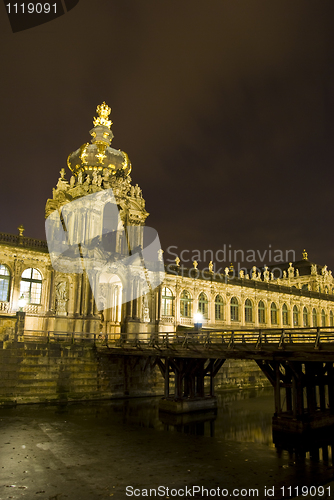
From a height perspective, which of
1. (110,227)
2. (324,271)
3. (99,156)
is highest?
(99,156)

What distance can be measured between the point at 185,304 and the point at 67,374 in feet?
71.3

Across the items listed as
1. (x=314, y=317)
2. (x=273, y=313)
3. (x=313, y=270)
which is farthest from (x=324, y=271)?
(x=273, y=313)

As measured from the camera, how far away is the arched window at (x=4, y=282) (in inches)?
1370

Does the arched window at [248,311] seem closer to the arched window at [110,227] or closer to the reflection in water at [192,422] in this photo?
the arched window at [110,227]

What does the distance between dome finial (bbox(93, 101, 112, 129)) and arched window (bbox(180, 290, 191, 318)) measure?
74.2 feet

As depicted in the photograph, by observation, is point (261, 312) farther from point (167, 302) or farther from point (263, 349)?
point (263, 349)

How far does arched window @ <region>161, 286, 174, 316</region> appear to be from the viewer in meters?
47.2

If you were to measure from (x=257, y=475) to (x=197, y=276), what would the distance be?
3694cm

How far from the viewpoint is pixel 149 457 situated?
16641 mm

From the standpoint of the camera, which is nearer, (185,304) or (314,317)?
(185,304)

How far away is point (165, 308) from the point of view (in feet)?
155

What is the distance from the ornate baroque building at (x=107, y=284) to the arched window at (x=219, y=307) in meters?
0.13

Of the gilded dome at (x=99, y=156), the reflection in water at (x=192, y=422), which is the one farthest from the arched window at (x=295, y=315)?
the reflection in water at (x=192, y=422)

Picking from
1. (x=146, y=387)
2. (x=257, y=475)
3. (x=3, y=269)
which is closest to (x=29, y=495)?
(x=257, y=475)
